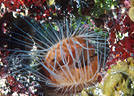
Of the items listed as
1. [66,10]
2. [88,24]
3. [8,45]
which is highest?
[66,10]

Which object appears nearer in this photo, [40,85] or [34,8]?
[34,8]

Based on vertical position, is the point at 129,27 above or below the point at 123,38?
above

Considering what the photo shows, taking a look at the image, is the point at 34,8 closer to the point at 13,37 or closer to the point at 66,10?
the point at 66,10

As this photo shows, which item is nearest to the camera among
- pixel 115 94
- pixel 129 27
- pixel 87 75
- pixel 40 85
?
pixel 115 94

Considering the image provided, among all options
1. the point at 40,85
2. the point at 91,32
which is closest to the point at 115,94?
the point at 91,32

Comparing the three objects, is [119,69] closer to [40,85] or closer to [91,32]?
[91,32]

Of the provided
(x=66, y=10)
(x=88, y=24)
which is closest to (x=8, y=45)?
(x=66, y=10)

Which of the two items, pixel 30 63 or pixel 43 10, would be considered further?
pixel 30 63

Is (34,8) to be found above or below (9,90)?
above

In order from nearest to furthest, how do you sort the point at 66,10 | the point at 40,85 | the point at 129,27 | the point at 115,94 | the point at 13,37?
the point at 115,94 < the point at 129,27 < the point at 66,10 < the point at 40,85 < the point at 13,37
